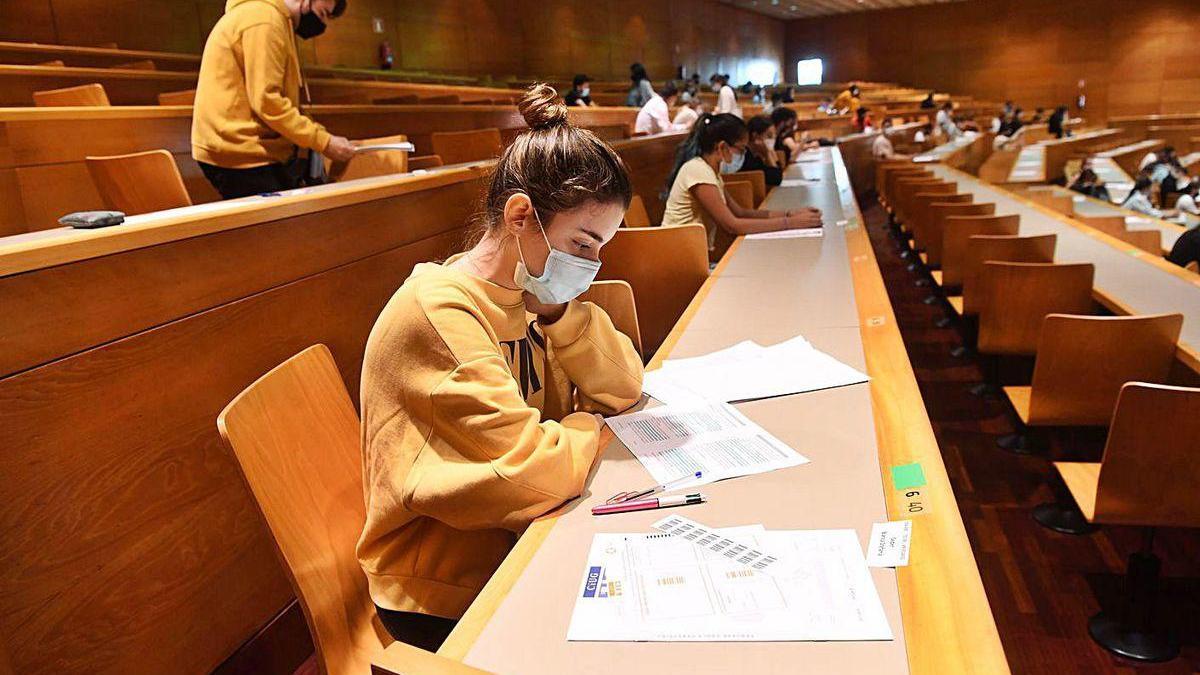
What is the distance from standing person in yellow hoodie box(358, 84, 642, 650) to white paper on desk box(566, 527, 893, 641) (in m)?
0.17

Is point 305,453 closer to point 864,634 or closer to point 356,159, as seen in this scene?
point 864,634

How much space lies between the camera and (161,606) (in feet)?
4.47

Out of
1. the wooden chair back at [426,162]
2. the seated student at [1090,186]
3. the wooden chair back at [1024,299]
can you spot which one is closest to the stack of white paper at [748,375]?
the wooden chair back at [1024,299]

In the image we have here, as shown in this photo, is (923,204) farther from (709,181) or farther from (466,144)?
(466,144)

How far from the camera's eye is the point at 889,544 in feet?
2.92

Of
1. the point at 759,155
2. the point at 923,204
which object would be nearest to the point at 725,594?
the point at 923,204

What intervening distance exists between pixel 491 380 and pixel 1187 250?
4105mm

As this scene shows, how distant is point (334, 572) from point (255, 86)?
178cm

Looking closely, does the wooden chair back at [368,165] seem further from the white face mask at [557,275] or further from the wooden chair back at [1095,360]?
the wooden chair back at [1095,360]

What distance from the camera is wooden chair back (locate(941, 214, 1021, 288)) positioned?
3.88 m

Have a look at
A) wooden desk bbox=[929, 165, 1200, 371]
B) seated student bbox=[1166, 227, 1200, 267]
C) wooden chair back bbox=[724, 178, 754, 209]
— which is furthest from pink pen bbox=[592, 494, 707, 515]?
seated student bbox=[1166, 227, 1200, 267]

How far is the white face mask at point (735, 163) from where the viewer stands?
143 inches

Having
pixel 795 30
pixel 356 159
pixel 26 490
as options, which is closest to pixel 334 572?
pixel 26 490

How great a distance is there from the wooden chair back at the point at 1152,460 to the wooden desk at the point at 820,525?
498mm
